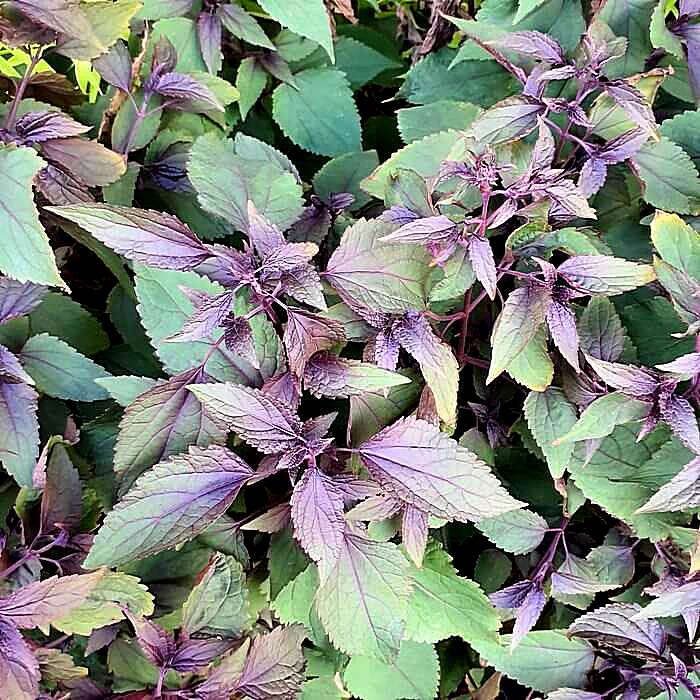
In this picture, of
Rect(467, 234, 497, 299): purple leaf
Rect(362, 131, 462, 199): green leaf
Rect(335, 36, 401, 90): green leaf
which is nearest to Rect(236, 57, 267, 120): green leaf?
Rect(335, 36, 401, 90): green leaf

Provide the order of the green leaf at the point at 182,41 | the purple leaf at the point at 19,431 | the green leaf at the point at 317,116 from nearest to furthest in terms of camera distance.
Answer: the purple leaf at the point at 19,431 → the green leaf at the point at 182,41 → the green leaf at the point at 317,116

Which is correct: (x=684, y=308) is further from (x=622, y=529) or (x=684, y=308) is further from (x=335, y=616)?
(x=335, y=616)

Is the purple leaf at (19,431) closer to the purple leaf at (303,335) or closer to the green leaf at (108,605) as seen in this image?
the green leaf at (108,605)

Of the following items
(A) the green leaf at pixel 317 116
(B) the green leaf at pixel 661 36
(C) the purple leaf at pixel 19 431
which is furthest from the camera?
(A) the green leaf at pixel 317 116

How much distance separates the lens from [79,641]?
764 mm

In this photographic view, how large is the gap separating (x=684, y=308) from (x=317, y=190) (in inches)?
17.3

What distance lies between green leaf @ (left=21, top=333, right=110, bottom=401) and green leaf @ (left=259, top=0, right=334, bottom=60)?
445mm

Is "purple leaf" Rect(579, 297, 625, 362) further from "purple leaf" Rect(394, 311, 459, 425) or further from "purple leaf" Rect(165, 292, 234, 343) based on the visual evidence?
"purple leaf" Rect(165, 292, 234, 343)

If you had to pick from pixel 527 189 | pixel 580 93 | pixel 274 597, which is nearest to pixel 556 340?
pixel 527 189

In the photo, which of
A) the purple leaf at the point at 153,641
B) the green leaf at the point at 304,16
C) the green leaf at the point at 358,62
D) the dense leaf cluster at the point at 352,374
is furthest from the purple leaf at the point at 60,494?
the green leaf at the point at 358,62

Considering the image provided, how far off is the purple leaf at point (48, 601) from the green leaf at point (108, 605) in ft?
0.10

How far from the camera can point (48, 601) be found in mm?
577

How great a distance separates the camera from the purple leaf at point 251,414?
57 centimetres

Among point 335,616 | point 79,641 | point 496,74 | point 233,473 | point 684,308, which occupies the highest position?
point 496,74
